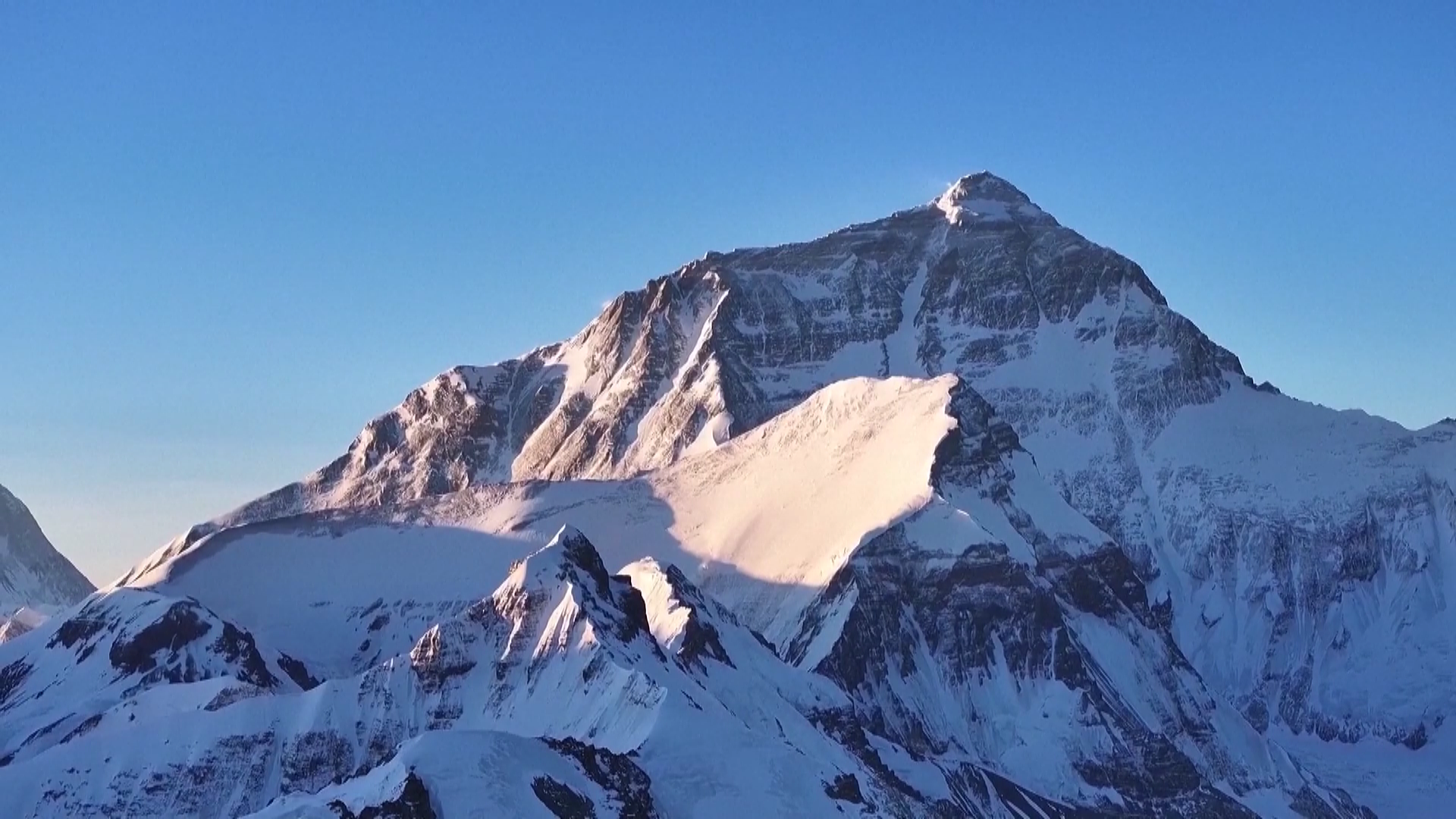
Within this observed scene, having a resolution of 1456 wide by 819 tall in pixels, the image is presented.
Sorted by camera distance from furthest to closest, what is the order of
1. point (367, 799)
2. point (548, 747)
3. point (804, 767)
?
point (804, 767)
point (548, 747)
point (367, 799)

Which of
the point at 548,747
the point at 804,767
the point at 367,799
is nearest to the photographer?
the point at 367,799

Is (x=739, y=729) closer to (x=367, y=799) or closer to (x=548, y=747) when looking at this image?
(x=548, y=747)

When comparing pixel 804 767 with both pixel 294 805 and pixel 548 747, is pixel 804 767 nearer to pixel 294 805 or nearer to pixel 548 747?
pixel 548 747

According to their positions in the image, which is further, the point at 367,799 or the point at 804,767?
Answer: the point at 804,767

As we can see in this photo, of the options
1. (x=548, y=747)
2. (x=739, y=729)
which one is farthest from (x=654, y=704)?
(x=548, y=747)

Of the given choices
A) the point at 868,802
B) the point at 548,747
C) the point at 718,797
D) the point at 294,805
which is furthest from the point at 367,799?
the point at 868,802

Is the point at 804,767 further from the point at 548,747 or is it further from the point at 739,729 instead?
the point at 548,747

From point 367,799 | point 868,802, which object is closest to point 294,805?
point 367,799

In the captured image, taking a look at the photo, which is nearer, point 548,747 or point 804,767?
point 548,747
